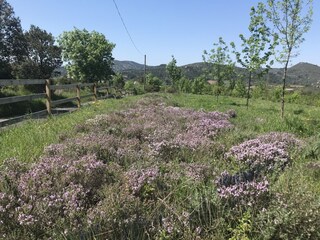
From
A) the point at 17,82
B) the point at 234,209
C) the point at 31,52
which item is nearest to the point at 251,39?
the point at 17,82

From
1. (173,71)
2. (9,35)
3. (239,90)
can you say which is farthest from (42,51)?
(239,90)

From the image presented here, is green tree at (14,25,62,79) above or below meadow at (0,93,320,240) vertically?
above

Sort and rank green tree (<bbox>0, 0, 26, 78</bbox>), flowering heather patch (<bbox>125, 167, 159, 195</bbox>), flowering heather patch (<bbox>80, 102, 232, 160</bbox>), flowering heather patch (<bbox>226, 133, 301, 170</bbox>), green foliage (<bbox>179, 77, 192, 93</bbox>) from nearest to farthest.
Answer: flowering heather patch (<bbox>125, 167, 159, 195</bbox>), flowering heather patch (<bbox>226, 133, 301, 170</bbox>), flowering heather patch (<bbox>80, 102, 232, 160</bbox>), green tree (<bbox>0, 0, 26, 78</bbox>), green foliage (<bbox>179, 77, 192, 93</bbox>)

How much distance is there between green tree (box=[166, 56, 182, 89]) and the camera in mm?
67250

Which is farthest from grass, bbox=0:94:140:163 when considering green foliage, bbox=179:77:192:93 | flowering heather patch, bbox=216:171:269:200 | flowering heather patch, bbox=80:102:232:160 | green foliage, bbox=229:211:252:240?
green foliage, bbox=179:77:192:93

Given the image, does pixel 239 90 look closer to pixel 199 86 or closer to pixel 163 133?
pixel 199 86

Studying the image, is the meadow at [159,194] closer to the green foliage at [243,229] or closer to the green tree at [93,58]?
the green foliage at [243,229]

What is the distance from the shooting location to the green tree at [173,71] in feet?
221

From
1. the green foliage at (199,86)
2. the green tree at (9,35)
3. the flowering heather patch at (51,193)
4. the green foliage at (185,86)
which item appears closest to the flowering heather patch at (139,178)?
the flowering heather patch at (51,193)

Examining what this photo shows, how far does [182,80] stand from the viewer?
220 feet

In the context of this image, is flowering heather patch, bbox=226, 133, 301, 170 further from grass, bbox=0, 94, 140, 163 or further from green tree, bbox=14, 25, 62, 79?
green tree, bbox=14, 25, 62, 79

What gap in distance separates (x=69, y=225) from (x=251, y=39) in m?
19.0

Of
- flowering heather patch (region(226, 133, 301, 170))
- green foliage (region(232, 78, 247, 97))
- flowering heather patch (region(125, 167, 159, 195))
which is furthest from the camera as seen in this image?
green foliage (region(232, 78, 247, 97))

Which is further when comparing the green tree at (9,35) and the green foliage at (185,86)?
the green foliage at (185,86)
